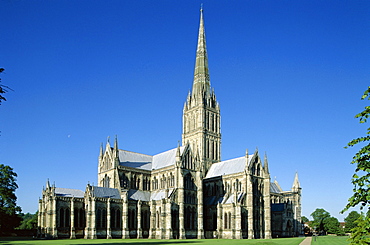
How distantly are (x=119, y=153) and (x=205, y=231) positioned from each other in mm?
26688

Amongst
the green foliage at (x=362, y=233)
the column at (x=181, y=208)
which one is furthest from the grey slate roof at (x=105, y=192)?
the green foliage at (x=362, y=233)

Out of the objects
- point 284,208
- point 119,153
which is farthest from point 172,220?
point 284,208

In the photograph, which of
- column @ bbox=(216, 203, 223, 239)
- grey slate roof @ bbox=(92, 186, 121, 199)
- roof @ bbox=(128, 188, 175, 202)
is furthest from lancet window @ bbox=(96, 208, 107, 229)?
column @ bbox=(216, 203, 223, 239)

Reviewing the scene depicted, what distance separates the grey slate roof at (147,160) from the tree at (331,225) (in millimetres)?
66681

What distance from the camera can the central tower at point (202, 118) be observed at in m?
102

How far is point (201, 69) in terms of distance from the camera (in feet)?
365

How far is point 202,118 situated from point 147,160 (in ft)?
60.6

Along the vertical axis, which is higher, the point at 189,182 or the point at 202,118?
the point at 202,118

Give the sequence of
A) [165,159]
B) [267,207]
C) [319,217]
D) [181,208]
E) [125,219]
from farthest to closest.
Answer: [319,217] → [165,159] → [267,207] → [181,208] → [125,219]

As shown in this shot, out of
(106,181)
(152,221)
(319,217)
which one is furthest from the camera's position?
(319,217)

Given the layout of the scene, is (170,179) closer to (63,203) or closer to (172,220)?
(172,220)

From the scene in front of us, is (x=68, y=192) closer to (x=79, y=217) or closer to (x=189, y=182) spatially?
(x=79, y=217)

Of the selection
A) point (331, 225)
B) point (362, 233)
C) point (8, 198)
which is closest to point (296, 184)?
point (331, 225)

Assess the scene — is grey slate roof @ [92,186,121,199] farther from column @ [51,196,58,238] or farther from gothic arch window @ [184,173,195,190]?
gothic arch window @ [184,173,195,190]
